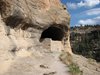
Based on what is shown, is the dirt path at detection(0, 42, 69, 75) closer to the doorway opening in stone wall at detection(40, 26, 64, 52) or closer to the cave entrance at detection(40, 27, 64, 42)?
the doorway opening in stone wall at detection(40, 26, 64, 52)

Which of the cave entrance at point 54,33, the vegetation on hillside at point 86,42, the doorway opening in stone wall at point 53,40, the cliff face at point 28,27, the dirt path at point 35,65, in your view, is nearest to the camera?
the dirt path at point 35,65

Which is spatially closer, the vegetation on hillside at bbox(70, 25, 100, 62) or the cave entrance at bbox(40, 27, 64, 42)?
the cave entrance at bbox(40, 27, 64, 42)

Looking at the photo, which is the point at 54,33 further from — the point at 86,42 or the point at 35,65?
the point at 86,42

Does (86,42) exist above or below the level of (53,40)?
below

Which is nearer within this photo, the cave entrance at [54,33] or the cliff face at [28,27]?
the cliff face at [28,27]

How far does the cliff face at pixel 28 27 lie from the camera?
621 inches

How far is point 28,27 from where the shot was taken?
19812 millimetres

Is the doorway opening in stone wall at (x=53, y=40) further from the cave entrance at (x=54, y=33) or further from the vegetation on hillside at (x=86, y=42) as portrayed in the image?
the vegetation on hillside at (x=86, y=42)

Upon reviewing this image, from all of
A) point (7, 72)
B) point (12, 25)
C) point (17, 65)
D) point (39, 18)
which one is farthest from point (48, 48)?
point (7, 72)

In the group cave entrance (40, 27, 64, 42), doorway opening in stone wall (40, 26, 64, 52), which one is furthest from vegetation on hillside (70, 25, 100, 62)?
doorway opening in stone wall (40, 26, 64, 52)

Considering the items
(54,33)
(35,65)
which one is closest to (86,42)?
(54,33)

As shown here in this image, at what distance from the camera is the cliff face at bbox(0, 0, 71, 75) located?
51.8 ft

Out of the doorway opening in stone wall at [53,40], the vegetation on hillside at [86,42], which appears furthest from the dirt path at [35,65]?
the vegetation on hillside at [86,42]

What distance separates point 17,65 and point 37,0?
22.4 ft
